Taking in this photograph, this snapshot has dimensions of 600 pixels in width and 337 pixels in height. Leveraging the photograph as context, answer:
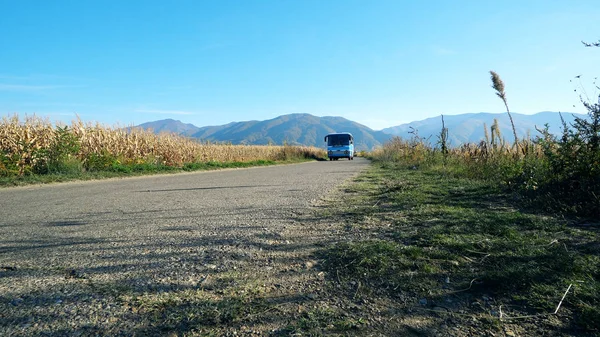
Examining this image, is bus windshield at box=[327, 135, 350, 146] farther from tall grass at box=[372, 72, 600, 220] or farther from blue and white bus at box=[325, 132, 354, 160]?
tall grass at box=[372, 72, 600, 220]

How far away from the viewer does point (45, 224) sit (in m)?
4.06

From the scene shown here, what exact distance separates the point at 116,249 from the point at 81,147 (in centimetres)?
1383

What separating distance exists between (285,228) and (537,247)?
230 cm

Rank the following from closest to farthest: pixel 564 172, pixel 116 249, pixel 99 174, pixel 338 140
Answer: pixel 116 249 → pixel 564 172 → pixel 99 174 → pixel 338 140

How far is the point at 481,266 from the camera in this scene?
2408 mm

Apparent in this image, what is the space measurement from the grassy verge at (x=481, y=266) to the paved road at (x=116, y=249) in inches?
A: 28.2

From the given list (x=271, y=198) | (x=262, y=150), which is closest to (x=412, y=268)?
(x=271, y=198)

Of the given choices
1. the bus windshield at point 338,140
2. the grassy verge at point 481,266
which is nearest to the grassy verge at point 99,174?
the grassy verge at point 481,266

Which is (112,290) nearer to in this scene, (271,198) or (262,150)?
(271,198)

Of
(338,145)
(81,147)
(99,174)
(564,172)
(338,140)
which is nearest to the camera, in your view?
(564,172)

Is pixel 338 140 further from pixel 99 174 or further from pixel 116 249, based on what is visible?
pixel 116 249

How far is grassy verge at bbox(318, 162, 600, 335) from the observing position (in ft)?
5.96

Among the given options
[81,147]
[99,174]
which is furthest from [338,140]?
[99,174]

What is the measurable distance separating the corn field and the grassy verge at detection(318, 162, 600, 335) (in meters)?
13.0
